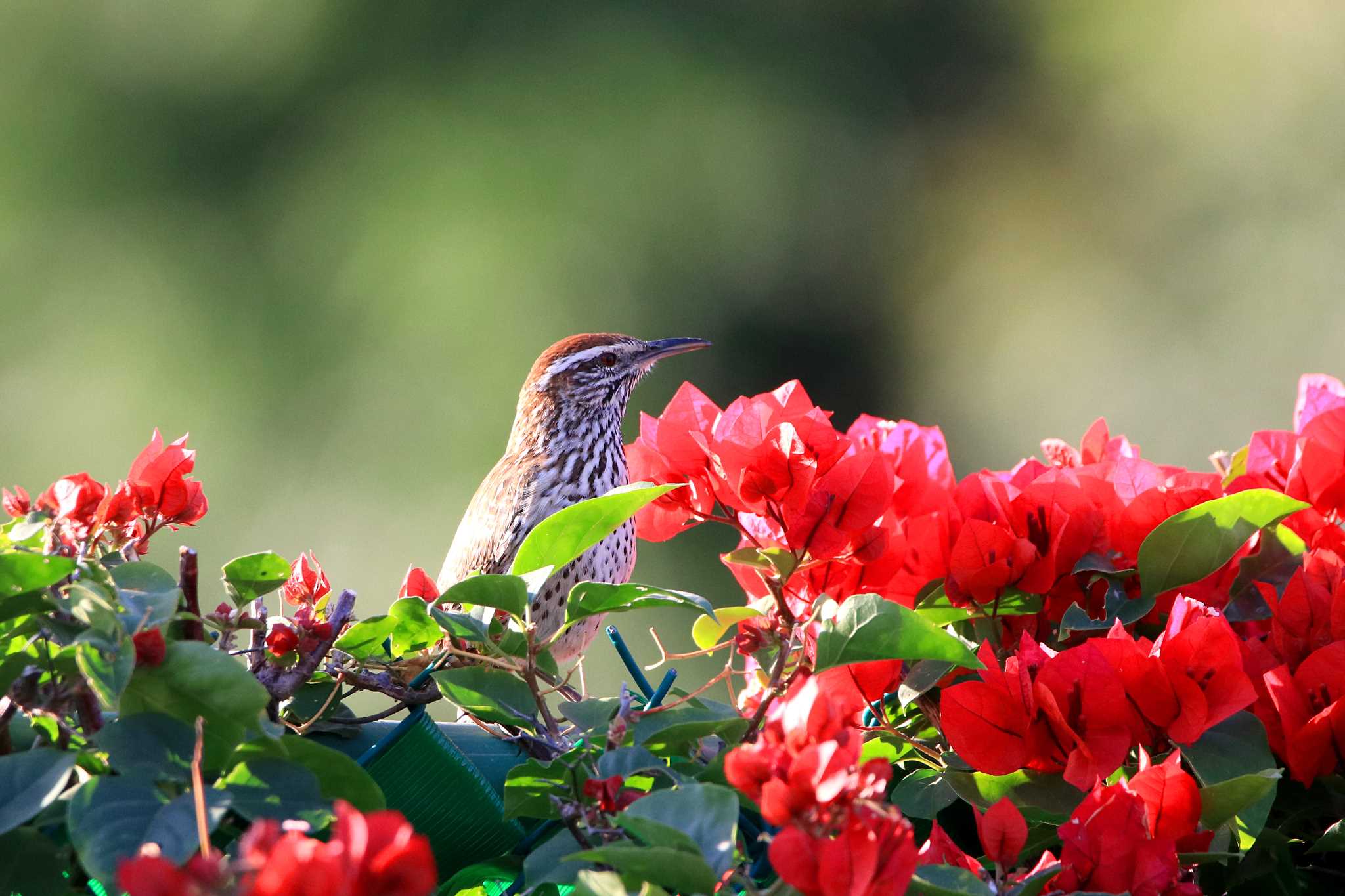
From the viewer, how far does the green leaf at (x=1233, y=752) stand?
0.89 metres

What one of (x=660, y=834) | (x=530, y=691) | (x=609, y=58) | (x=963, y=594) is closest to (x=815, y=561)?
(x=963, y=594)

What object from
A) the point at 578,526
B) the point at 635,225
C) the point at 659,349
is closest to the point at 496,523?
the point at 659,349

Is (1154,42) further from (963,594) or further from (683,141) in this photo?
(963,594)

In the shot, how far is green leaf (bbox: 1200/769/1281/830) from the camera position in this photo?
31.7 inches

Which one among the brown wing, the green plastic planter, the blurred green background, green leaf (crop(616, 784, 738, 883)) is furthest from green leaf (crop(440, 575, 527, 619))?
the blurred green background

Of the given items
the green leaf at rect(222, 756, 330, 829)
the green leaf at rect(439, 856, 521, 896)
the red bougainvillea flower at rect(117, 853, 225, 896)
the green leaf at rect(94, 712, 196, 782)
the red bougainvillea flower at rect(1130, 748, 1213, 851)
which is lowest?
the green leaf at rect(439, 856, 521, 896)

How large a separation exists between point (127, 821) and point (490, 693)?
11.4 inches

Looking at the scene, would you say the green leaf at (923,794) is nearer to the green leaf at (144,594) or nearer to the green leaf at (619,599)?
the green leaf at (619,599)

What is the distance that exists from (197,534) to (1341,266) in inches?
204

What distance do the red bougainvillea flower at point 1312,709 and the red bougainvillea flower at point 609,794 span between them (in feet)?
1.66

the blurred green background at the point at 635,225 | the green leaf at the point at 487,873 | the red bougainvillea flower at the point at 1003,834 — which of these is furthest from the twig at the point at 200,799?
the blurred green background at the point at 635,225

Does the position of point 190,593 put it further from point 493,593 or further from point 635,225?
point 635,225

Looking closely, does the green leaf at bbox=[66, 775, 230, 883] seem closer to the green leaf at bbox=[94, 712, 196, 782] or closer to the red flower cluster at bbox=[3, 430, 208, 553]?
the green leaf at bbox=[94, 712, 196, 782]

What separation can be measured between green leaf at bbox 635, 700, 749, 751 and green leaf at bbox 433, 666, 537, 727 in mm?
108
